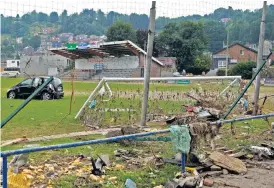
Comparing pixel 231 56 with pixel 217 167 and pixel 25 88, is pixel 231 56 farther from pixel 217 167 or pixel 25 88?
pixel 217 167

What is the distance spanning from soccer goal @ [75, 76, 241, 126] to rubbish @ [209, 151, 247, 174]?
5609mm

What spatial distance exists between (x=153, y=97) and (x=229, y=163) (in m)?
7.38

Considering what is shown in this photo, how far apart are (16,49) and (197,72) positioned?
61927 millimetres

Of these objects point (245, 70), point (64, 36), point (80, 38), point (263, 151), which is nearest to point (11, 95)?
point (80, 38)

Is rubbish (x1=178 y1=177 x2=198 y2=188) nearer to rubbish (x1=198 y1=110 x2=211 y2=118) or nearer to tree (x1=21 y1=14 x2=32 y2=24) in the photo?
tree (x1=21 y1=14 x2=32 y2=24)

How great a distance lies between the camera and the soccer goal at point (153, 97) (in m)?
12.9

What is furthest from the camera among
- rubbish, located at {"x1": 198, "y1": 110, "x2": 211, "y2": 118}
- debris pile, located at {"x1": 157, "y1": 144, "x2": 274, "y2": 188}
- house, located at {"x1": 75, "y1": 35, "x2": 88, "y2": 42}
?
house, located at {"x1": 75, "y1": 35, "x2": 88, "y2": 42}

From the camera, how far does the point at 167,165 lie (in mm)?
7012

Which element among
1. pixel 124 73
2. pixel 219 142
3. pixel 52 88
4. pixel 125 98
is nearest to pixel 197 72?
pixel 124 73

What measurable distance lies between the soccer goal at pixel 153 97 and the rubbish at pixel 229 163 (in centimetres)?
561

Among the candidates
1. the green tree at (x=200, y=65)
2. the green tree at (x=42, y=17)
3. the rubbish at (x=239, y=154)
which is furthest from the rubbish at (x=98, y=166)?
the green tree at (x=200, y=65)

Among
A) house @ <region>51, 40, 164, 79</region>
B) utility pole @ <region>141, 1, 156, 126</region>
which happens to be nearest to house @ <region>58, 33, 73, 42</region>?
utility pole @ <region>141, 1, 156, 126</region>

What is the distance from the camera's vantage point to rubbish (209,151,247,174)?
692cm

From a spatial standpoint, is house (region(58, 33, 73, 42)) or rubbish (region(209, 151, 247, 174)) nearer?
rubbish (region(209, 151, 247, 174))
